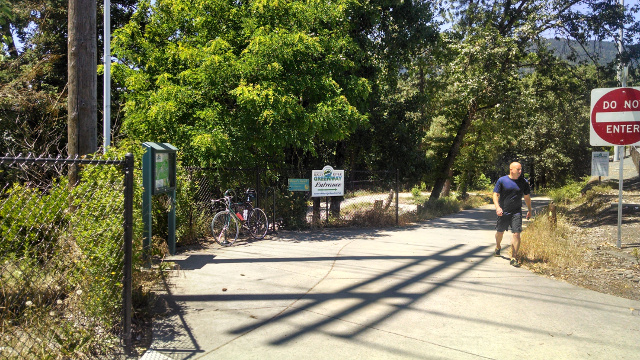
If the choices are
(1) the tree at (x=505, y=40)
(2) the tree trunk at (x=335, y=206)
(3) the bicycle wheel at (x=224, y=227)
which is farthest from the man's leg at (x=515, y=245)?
(1) the tree at (x=505, y=40)

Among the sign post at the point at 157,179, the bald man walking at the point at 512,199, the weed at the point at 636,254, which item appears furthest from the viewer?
the bald man walking at the point at 512,199

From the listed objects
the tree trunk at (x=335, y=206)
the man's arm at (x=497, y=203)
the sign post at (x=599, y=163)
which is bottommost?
the tree trunk at (x=335, y=206)

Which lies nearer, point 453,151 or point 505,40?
point 505,40

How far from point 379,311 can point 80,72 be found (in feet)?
16.0

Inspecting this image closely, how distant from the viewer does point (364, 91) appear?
12.4 metres

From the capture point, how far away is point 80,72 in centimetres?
623

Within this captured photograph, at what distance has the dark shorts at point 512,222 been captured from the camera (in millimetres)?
7957

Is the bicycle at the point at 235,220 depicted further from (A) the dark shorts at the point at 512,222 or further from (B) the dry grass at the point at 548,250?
(B) the dry grass at the point at 548,250

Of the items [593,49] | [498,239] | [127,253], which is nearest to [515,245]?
[498,239]

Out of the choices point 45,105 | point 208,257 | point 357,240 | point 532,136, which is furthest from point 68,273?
point 532,136

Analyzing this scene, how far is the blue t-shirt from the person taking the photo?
8156mm

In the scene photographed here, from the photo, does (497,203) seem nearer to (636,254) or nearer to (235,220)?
(636,254)

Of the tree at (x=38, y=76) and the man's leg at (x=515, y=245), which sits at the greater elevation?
the tree at (x=38, y=76)

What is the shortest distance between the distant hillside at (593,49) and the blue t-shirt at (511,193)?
41.5 feet
